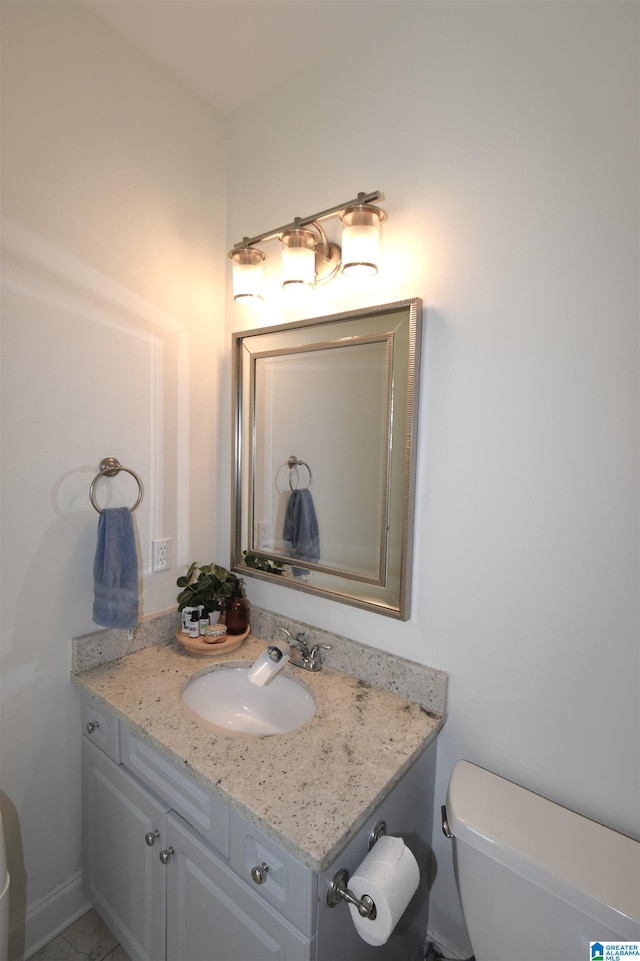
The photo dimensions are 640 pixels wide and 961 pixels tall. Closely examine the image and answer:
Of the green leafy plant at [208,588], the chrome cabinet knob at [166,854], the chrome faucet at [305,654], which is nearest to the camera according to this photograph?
the chrome cabinet knob at [166,854]

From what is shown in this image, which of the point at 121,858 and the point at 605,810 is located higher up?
the point at 605,810

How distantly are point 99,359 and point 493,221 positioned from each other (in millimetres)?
1120

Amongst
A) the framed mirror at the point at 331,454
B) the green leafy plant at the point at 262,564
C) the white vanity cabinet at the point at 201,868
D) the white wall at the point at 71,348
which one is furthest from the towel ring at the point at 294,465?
the white vanity cabinet at the point at 201,868

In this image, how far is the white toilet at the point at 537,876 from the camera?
81cm

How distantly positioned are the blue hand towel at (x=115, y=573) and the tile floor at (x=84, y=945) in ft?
3.09

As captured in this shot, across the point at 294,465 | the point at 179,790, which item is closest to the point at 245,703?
the point at 179,790

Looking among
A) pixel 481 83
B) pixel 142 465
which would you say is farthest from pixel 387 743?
pixel 481 83

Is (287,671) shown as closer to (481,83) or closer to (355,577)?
(355,577)

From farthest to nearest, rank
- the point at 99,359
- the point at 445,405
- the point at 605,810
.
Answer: the point at 99,359 → the point at 445,405 → the point at 605,810

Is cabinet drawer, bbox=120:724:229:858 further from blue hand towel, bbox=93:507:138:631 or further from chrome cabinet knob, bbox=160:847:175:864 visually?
blue hand towel, bbox=93:507:138:631

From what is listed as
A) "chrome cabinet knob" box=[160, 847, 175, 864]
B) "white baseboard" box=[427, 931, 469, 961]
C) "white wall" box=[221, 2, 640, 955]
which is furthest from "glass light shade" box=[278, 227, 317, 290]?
"white baseboard" box=[427, 931, 469, 961]

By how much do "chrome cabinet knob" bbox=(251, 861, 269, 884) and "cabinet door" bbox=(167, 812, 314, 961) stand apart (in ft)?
0.20

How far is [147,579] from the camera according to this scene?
150cm

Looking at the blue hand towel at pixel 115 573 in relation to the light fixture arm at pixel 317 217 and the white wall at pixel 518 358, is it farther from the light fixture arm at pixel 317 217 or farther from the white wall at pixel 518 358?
the light fixture arm at pixel 317 217
